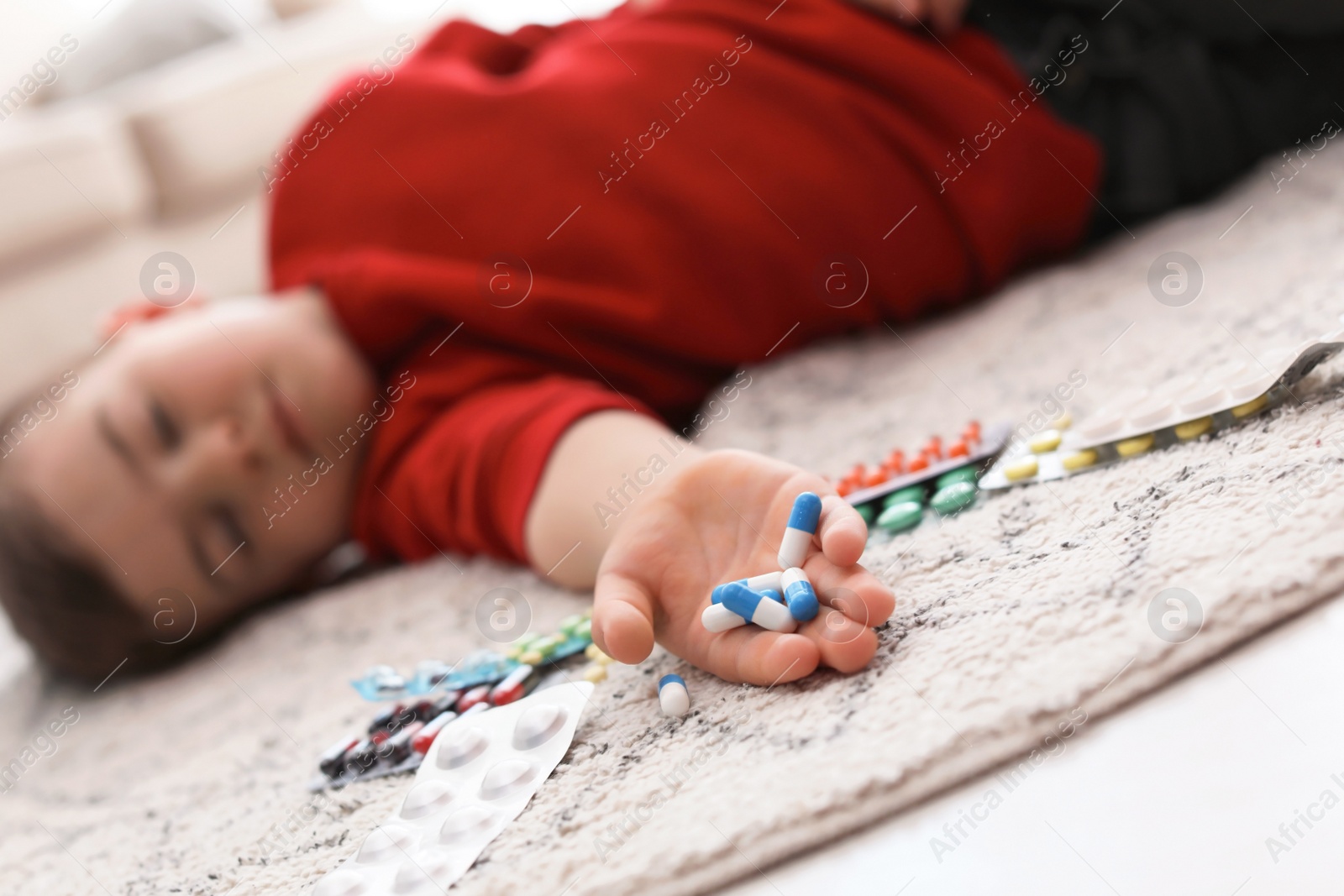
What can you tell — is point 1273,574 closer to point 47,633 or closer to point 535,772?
point 535,772

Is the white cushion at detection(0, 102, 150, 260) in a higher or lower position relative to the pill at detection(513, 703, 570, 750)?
higher

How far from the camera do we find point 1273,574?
18.4 inches

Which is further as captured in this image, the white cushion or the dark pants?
the white cushion

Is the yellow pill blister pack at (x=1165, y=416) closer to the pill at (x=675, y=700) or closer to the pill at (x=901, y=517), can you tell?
the pill at (x=901, y=517)

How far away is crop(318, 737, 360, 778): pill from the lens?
25.9 inches

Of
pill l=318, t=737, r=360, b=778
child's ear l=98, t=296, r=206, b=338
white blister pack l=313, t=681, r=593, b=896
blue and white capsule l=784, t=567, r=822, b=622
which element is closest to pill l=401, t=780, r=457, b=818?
white blister pack l=313, t=681, r=593, b=896

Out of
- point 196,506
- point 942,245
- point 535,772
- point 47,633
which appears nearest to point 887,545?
point 535,772

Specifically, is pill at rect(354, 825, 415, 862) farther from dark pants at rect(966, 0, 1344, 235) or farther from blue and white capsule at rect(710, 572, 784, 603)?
dark pants at rect(966, 0, 1344, 235)

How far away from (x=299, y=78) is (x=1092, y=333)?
1949mm

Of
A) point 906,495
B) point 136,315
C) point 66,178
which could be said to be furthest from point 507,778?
point 66,178

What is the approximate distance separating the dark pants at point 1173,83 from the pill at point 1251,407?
0.60 metres

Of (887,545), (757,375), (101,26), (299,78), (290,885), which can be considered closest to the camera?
(290,885)

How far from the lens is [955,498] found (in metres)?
0.69

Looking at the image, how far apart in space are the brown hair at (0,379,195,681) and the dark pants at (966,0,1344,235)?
120cm
